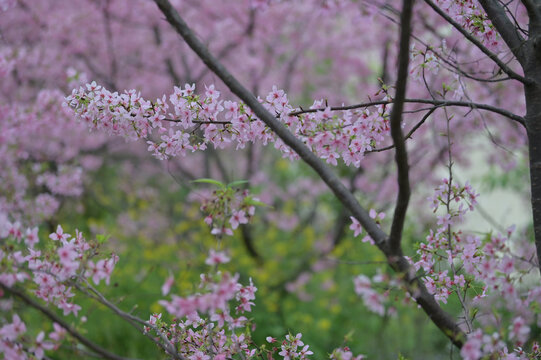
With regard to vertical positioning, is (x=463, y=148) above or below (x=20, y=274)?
above

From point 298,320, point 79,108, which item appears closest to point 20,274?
point 79,108

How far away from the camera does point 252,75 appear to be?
786 centimetres

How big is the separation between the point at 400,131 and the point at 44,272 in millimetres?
1289

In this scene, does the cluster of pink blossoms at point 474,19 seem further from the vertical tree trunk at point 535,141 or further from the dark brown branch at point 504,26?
the vertical tree trunk at point 535,141

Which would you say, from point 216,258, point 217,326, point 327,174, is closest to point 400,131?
point 327,174

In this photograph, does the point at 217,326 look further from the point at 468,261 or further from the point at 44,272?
the point at 468,261

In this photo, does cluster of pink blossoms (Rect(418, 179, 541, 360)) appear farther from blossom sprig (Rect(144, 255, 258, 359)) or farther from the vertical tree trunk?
blossom sprig (Rect(144, 255, 258, 359))

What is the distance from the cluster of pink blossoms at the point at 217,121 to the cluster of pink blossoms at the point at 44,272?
1.82ft

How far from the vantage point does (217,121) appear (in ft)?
7.46

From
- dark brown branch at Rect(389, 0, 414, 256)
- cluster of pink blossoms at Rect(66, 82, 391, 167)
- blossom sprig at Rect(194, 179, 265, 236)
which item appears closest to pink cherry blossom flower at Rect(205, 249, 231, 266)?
blossom sprig at Rect(194, 179, 265, 236)

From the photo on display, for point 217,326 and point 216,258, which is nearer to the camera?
point 216,258

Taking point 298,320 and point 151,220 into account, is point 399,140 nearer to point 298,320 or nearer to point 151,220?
point 298,320

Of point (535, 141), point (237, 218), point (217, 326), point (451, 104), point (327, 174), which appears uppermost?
point (451, 104)

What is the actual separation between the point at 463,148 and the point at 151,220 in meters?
5.36
